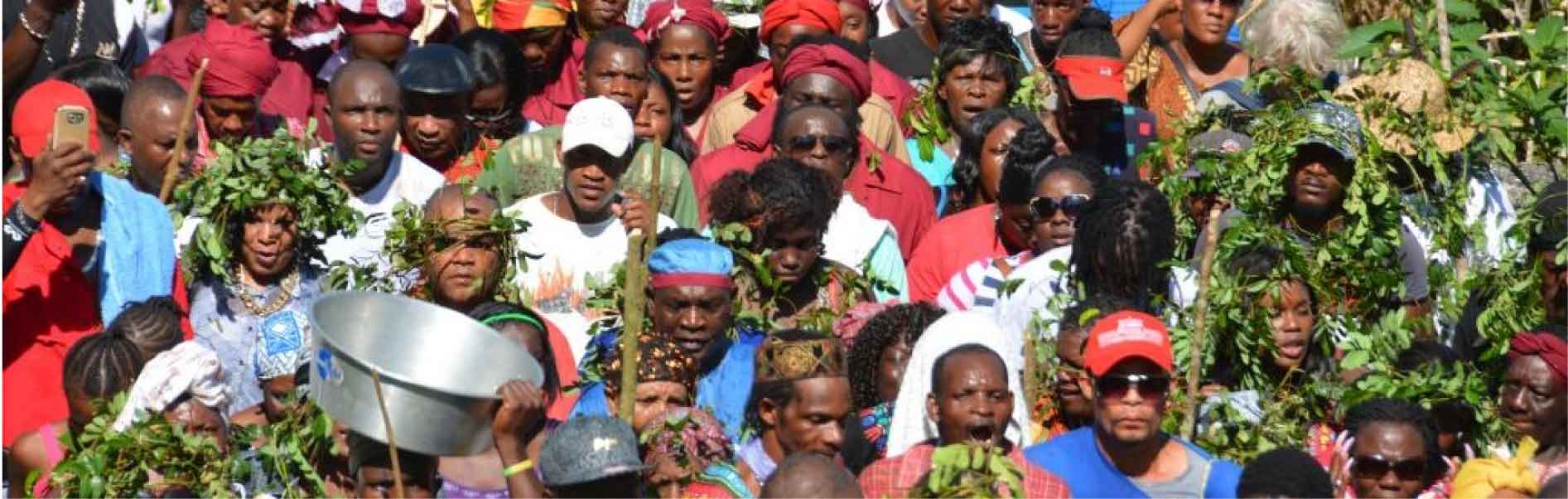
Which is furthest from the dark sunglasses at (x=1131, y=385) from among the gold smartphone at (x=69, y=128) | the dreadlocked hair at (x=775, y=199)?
the gold smartphone at (x=69, y=128)

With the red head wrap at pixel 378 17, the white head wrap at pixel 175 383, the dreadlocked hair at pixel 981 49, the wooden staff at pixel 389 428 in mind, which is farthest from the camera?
the red head wrap at pixel 378 17

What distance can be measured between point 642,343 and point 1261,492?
2.57 metres

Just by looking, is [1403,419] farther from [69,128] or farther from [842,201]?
[69,128]

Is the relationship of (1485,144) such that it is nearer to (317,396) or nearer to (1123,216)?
(1123,216)

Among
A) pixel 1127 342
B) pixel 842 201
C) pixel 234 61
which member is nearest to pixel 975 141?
pixel 842 201

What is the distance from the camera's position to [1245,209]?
13.0 m

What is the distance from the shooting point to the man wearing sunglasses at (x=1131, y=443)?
34.6 ft

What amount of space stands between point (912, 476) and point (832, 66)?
4321 mm

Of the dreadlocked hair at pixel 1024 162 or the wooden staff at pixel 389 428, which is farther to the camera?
the dreadlocked hair at pixel 1024 162

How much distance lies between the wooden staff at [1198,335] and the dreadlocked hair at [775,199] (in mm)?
1608

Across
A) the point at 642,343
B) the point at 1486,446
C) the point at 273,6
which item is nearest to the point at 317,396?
the point at 642,343

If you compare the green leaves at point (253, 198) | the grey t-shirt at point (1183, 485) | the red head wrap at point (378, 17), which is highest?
the red head wrap at point (378, 17)

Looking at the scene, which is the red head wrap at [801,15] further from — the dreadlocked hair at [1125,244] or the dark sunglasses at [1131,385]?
the dark sunglasses at [1131,385]

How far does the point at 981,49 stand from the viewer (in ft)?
48.8
